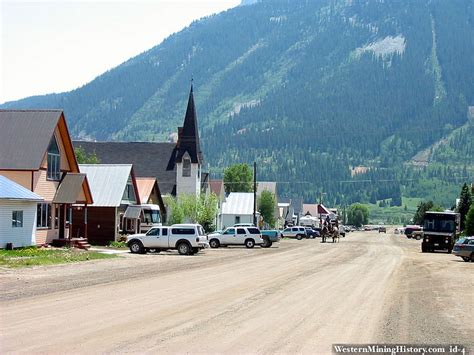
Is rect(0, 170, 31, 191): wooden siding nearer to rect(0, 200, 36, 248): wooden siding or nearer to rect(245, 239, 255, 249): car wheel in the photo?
rect(0, 200, 36, 248): wooden siding

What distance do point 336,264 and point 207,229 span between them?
143 feet

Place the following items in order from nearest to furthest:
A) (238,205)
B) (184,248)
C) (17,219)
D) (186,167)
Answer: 1. (17,219)
2. (184,248)
3. (186,167)
4. (238,205)

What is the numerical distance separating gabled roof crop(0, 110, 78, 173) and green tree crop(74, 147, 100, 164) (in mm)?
40849

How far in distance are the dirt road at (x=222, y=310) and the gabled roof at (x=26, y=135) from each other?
14.3m

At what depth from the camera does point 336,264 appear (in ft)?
134

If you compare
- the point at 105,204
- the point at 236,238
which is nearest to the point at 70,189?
the point at 105,204

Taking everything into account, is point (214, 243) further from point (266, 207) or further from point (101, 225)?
point (266, 207)

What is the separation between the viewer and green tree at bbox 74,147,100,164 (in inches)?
3588

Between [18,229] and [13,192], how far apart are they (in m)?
2.35

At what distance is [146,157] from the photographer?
9656cm

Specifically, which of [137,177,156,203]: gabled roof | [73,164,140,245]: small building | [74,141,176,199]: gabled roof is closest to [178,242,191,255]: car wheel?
[73,164,140,245]: small building

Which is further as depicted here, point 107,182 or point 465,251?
point 107,182

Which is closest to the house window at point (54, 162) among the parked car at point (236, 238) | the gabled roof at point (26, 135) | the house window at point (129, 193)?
the gabled roof at point (26, 135)

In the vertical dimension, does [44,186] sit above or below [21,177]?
below
